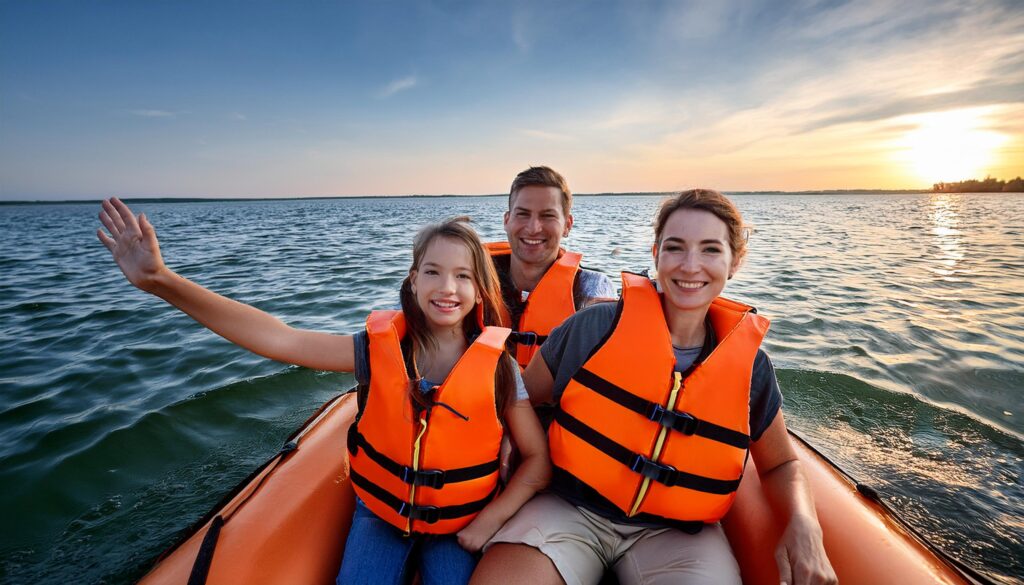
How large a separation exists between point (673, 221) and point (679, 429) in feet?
2.63

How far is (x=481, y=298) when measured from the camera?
7.13ft

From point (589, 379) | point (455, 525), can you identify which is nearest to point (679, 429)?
point (589, 379)

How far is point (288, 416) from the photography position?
4215 mm

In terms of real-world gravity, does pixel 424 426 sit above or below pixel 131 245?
below

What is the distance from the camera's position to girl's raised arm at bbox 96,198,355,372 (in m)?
1.65

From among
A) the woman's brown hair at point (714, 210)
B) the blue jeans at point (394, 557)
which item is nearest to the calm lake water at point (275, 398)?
the blue jeans at point (394, 557)

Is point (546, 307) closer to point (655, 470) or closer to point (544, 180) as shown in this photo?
point (544, 180)

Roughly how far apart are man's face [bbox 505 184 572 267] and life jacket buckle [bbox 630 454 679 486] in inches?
61.9

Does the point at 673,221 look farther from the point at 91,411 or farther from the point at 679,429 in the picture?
the point at 91,411

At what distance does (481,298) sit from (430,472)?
0.76 meters

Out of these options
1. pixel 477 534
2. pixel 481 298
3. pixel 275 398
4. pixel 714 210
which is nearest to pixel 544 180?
pixel 481 298

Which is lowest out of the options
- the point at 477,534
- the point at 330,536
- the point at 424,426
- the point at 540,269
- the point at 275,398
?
the point at 275,398

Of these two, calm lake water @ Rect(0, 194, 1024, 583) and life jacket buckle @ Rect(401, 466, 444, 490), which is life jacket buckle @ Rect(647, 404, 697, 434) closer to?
life jacket buckle @ Rect(401, 466, 444, 490)

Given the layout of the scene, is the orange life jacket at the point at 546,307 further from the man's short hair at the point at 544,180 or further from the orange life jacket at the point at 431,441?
the orange life jacket at the point at 431,441
